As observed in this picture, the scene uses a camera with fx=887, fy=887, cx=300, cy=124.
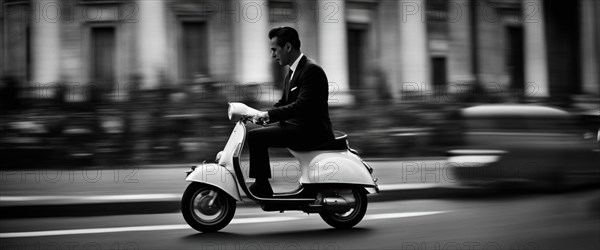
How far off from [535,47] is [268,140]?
25.0 metres

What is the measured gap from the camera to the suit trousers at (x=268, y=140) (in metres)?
7.22

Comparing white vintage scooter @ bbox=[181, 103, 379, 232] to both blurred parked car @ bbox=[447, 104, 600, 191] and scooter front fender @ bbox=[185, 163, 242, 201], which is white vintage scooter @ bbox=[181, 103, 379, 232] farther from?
blurred parked car @ bbox=[447, 104, 600, 191]

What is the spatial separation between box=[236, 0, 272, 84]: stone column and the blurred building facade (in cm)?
3

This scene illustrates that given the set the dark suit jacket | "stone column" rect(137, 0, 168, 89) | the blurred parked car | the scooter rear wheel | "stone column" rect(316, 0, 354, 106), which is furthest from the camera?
"stone column" rect(316, 0, 354, 106)

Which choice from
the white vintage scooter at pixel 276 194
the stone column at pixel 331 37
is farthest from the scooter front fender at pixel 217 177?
the stone column at pixel 331 37

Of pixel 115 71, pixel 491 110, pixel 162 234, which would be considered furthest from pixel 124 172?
pixel 115 71

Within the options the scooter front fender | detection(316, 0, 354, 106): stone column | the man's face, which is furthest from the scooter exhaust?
detection(316, 0, 354, 106): stone column

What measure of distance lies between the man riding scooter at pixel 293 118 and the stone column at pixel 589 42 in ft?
84.5

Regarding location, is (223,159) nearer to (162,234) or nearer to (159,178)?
(162,234)

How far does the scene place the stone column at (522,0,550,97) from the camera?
29875 millimetres

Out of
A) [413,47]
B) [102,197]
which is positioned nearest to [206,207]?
[102,197]

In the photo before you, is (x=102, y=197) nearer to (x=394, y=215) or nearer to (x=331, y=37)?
(x=394, y=215)

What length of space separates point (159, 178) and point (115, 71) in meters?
12.3

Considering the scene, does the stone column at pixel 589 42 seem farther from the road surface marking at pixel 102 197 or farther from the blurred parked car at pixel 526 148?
the road surface marking at pixel 102 197
